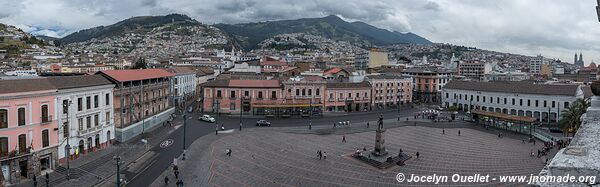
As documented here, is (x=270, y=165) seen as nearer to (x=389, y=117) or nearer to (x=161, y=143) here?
(x=161, y=143)

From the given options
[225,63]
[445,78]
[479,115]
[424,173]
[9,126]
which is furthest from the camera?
[225,63]

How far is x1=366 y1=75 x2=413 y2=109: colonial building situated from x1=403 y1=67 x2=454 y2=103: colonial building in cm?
854

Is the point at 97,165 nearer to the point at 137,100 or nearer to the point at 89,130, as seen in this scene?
the point at 89,130

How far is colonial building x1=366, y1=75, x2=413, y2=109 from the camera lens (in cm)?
7262

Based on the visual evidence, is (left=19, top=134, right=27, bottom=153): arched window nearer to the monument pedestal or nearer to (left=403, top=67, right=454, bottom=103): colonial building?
the monument pedestal

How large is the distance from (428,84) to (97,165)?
70671 mm

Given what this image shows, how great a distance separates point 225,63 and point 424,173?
303ft

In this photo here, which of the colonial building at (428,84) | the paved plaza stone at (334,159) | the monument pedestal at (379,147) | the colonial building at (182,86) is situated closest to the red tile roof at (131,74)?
the paved plaza stone at (334,159)

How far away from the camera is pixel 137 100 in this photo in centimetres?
4462

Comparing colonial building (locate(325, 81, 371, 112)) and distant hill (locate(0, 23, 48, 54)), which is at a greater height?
distant hill (locate(0, 23, 48, 54))

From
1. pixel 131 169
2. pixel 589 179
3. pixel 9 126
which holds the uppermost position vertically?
pixel 589 179

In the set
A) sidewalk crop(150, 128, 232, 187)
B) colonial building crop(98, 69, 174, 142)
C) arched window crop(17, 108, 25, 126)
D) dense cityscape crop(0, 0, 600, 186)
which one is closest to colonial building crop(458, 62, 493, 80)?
dense cityscape crop(0, 0, 600, 186)

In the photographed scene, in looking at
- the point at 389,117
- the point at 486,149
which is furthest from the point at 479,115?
the point at 486,149

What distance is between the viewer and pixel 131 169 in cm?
3189
